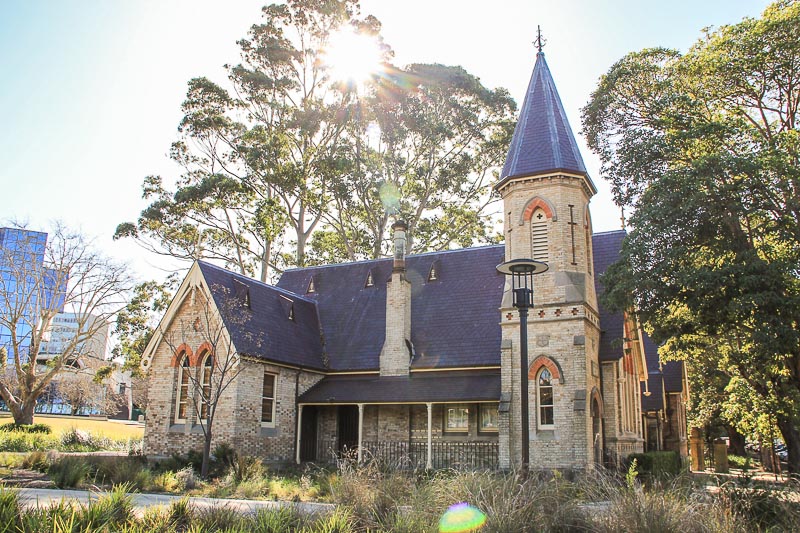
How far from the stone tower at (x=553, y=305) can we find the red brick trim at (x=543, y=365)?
29mm

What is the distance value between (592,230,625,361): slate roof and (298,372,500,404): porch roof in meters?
3.59

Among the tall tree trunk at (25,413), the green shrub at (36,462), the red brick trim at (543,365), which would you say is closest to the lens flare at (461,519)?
the red brick trim at (543,365)

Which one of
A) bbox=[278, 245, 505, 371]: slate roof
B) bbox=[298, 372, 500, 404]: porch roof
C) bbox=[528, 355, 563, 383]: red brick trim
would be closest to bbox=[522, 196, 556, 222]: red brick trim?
bbox=[278, 245, 505, 371]: slate roof

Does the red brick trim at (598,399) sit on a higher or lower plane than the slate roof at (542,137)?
lower

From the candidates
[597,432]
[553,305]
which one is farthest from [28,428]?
[597,432]

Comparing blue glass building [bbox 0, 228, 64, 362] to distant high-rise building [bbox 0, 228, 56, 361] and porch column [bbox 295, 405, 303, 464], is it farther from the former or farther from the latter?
porch column [bbox 295, 405, 303, 464]

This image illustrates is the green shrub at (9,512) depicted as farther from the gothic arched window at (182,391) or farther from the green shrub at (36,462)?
the gothic arched window at (182,391)

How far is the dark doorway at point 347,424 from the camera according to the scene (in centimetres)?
2411

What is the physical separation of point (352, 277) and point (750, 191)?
15970mm

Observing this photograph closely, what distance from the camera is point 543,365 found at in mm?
19516

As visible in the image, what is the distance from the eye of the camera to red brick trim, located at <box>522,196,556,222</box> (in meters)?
20.6

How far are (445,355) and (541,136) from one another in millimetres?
8049

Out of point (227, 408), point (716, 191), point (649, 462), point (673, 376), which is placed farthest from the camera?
point (673, 376)

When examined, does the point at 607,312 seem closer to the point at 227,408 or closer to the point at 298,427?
the point at 298,427
